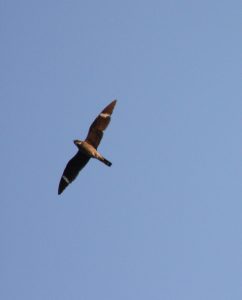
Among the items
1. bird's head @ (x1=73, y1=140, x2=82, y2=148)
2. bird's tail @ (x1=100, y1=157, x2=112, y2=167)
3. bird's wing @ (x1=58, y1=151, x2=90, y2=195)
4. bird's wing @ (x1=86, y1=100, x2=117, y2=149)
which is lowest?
bird's wing @ (x1=58, y1=151, x2=90, y2=195)

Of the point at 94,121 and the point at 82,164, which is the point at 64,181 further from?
the point at 94,121

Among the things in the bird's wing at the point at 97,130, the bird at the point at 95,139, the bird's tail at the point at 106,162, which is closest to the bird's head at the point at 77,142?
the bird at the point at 95,139

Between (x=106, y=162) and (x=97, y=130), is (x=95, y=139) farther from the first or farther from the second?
(x=106, y=162)

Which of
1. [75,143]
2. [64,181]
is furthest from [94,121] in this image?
[64,181]

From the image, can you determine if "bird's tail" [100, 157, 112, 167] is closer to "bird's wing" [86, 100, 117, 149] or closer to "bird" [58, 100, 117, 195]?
"bird" [58, 100, 117, 195]

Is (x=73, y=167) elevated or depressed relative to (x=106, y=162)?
depressed

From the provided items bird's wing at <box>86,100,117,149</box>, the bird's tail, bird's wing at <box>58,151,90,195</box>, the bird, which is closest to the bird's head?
the bird

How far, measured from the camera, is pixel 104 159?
86.8 ft

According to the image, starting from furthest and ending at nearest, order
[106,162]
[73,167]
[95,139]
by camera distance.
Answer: [73,167] → [95,139] → [106,162]

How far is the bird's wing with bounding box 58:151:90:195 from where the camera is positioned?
90.0ft

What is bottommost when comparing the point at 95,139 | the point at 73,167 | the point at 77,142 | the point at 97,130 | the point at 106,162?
the point at 73,167

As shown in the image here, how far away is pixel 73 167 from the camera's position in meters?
27.6

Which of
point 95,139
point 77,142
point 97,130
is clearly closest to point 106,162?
point 95,139

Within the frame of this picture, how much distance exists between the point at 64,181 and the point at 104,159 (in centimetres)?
230
